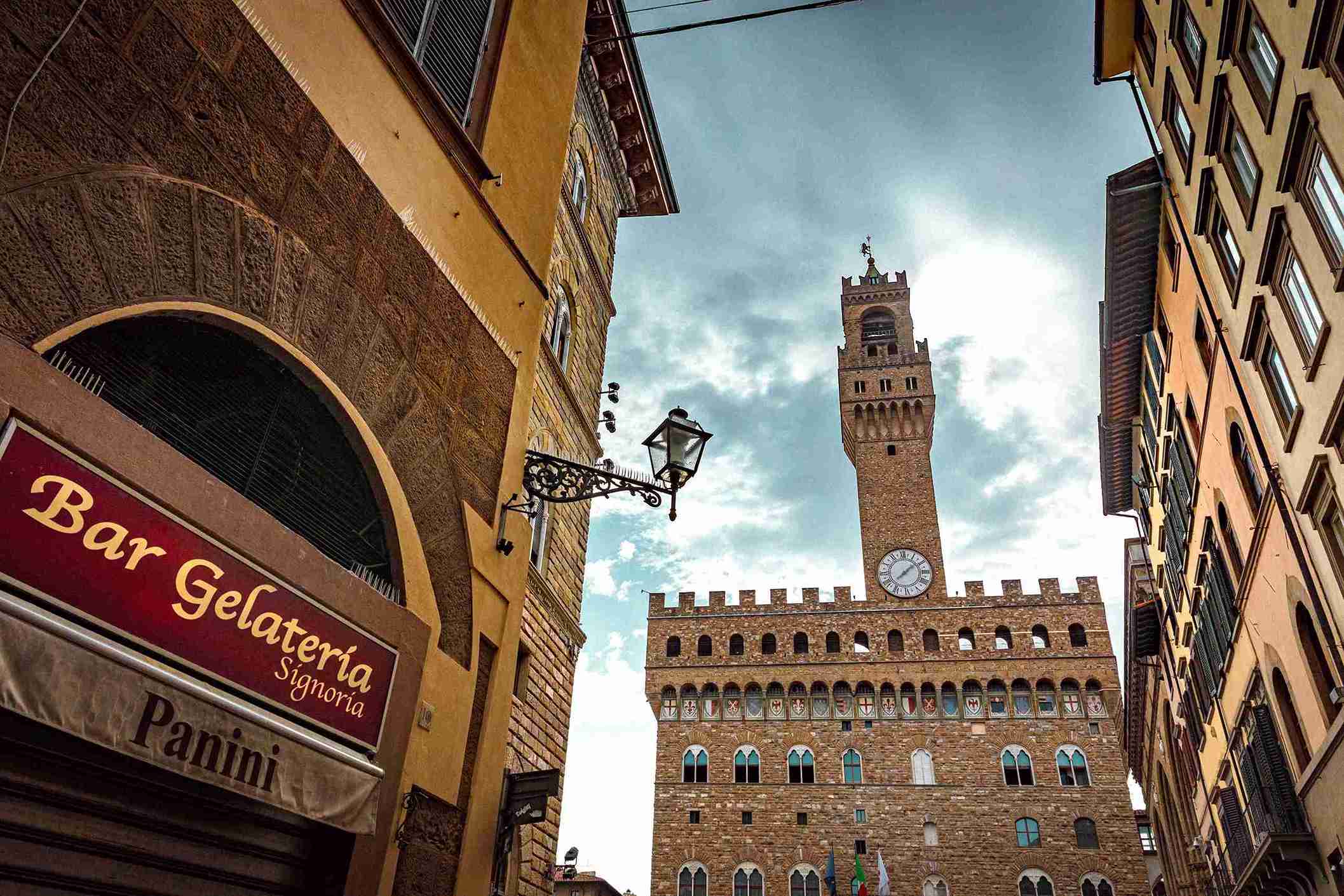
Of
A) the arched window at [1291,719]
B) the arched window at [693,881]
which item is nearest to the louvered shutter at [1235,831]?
the arched window at [1291,719]

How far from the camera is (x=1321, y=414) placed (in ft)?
28.2

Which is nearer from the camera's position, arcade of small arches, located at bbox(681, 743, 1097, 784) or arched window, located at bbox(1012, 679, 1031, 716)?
arcade of small arches, located at bbox(681, 743, 1097, 784)

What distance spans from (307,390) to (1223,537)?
1349 centimetres

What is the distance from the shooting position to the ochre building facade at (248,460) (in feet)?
9.02

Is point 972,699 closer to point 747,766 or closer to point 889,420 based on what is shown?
point 747,766

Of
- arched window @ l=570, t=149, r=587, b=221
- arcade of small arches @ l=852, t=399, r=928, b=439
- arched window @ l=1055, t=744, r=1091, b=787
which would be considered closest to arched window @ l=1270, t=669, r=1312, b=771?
arched window @ l=570, t=149, r=587, b=221

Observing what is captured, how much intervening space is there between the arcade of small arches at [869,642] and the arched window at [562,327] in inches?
1021

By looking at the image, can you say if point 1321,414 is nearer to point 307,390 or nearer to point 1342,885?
point 1342,885

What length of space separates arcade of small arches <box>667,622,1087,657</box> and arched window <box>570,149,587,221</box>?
26078 mm

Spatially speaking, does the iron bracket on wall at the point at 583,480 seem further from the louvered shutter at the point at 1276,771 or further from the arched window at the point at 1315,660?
the louvered shutter at the point at 1276,771

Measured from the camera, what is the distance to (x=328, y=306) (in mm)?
4117

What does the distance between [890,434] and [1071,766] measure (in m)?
15.8

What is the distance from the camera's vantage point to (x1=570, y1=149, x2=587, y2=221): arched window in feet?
38.5

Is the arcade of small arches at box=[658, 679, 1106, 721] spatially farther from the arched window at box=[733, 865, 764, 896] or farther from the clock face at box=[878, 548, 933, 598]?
the arched window at box=[733, 865, 764, 896]
